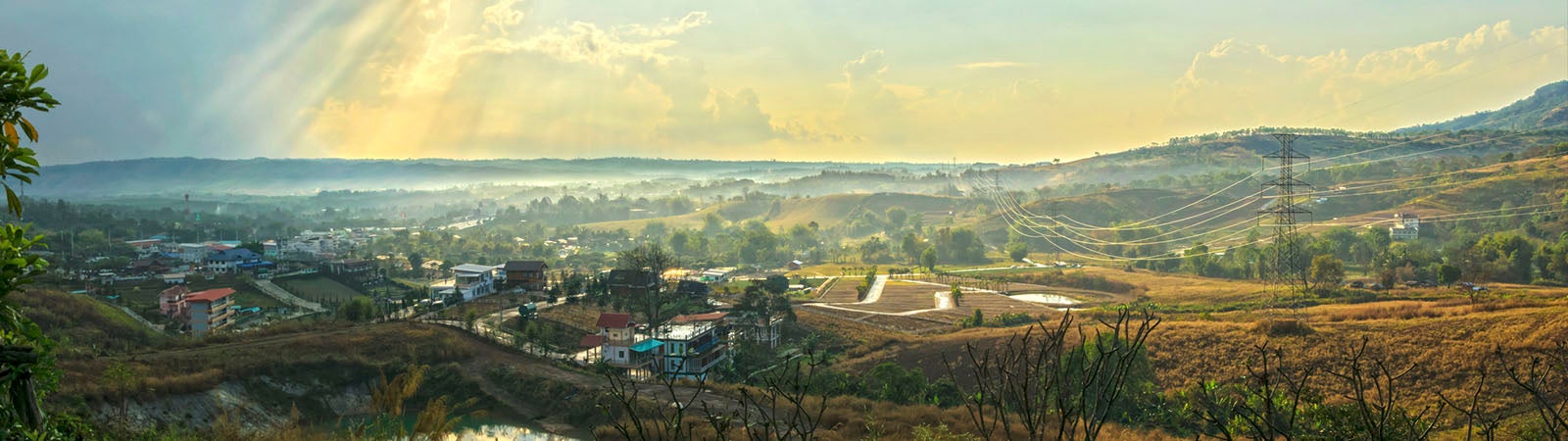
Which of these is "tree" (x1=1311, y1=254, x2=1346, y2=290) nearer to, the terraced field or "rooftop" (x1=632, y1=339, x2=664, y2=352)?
the terraced field

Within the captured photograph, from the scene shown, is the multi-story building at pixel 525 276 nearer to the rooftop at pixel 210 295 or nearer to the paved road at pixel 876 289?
the rooftop at pixel 210 295

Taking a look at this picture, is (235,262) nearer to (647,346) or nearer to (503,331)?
(503,331)

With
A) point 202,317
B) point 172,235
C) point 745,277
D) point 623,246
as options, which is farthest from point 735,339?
point 172,235

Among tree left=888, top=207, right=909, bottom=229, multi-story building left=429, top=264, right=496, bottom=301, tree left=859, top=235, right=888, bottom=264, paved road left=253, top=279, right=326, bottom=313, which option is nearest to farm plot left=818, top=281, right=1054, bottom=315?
multi-story building left=429, top=264, right=496, bottom=301

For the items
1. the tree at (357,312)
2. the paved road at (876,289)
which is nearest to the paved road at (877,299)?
the paved road at (876,289)

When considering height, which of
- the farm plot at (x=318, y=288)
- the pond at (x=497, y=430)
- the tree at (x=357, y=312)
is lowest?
the pond at (x=497, y=430)
